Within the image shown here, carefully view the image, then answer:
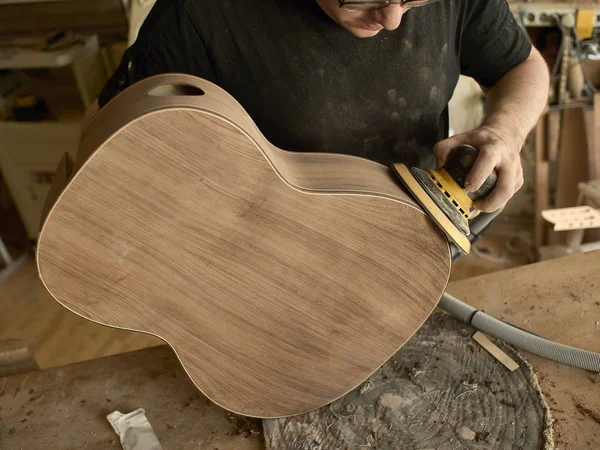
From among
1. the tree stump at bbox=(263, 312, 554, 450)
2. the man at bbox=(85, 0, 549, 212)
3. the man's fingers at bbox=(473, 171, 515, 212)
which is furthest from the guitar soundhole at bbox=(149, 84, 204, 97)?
the tree stump at bbox=(263, 312, 554, 450)

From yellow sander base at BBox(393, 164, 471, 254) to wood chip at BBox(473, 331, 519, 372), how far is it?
0.90 ft

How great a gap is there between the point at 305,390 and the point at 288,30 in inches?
25.3

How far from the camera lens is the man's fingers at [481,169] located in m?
0.83

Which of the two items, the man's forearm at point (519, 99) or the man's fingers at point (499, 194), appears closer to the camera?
the man's fingers at point (499, 194)

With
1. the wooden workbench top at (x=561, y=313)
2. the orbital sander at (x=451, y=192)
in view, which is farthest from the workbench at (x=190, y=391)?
the orbital sander at (x=451, y=192)

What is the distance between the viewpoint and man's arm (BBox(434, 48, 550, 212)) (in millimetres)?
853

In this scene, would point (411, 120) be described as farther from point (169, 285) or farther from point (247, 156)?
point (169, 285)

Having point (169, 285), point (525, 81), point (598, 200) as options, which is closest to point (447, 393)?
point (169, 285)

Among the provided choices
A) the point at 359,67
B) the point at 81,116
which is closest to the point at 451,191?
the point at 359,67

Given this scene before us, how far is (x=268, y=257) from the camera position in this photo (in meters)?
0.82

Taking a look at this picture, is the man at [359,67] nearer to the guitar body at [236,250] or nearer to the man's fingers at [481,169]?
the man's fingers at [481,169]

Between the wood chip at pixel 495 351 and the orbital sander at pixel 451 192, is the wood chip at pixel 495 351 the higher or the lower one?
the lower one

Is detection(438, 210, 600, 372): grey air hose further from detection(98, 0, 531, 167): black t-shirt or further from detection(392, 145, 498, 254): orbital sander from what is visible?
detection(98, 0, 531, 167): black t-shirt

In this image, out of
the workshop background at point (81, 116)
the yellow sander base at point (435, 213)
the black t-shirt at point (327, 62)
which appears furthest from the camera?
the workshop background at point (81, 116)
